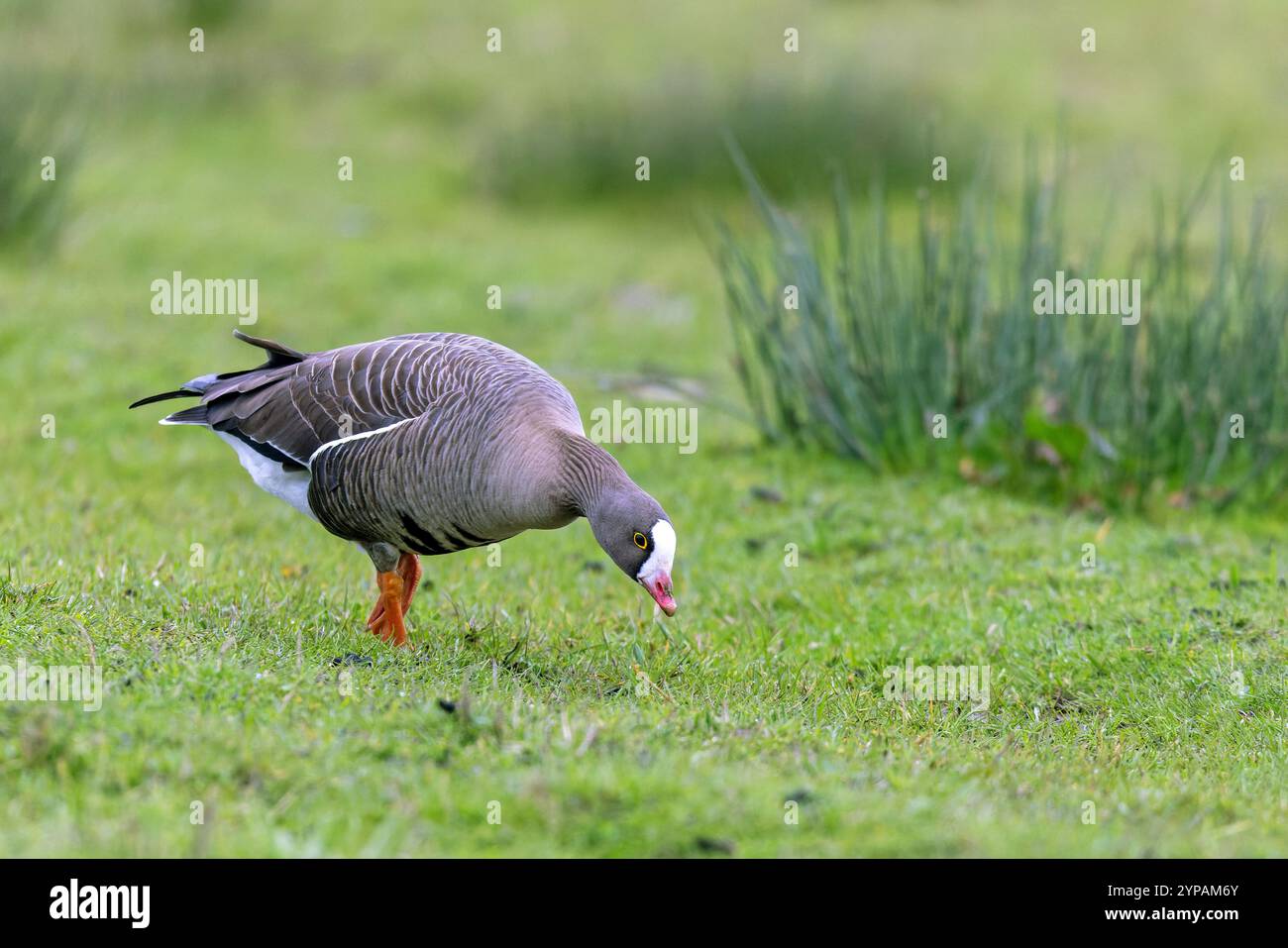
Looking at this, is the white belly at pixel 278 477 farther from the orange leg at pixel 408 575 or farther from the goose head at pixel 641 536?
the goose head at pixel 641 536

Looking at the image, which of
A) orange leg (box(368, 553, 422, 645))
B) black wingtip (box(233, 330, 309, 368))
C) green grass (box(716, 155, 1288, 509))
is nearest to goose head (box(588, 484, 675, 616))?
orange leg (box(368, 553, 422, 645))

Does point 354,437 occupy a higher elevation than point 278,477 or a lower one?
higher

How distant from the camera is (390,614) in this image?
564cm

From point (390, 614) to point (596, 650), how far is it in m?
0.87

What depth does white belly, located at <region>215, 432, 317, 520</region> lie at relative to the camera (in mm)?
5992

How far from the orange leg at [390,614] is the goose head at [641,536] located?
3.44 feet

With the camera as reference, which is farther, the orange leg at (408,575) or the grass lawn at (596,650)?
the orange leg at (408,575)

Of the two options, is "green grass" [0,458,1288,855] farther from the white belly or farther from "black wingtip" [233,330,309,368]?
"black wingtip" [233,330,309,368]

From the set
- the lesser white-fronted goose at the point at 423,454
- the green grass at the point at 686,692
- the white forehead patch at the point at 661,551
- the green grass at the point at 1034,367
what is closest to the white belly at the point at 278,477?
the lesser white-fronted goose at the point at 423,454

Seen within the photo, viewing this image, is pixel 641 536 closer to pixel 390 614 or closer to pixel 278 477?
pixel 390 614

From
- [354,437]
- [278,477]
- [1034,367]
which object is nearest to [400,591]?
[354,437]

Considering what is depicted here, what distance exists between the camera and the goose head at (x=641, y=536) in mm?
4980

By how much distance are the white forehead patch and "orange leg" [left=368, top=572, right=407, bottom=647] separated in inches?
45.4
